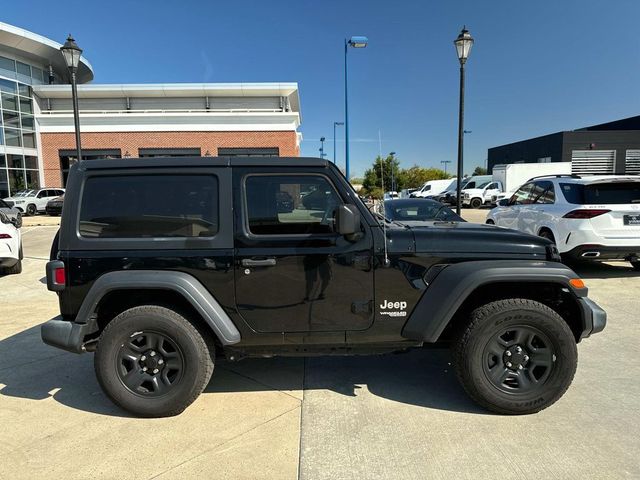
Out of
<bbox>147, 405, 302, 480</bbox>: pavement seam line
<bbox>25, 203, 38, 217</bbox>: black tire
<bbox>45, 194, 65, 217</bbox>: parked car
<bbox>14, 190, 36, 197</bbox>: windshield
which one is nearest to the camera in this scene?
<bbox>147, 405, 302, 480</bbox>: pavement seam line

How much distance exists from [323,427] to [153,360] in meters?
1.32

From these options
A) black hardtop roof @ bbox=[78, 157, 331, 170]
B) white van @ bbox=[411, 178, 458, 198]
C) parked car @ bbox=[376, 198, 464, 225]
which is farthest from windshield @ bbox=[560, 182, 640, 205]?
white van @ bbox=[411, 178, 458, 198]

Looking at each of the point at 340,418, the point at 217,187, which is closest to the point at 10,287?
the point at 217,187

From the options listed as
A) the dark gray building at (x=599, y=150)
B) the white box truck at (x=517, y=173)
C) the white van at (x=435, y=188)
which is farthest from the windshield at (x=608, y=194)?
the dark gray building at (x=599, y=150)

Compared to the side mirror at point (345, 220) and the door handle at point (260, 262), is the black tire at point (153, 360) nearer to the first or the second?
the door handle at point (260, 262)

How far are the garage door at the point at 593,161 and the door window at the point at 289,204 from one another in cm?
3966

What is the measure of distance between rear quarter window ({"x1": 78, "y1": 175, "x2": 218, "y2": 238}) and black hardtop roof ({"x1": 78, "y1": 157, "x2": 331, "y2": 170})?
0.29 ft

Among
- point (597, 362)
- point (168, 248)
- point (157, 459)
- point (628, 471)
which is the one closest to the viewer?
point (628, 471)

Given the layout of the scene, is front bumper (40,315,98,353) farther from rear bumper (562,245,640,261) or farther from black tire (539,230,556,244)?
black tire (539,230,556,244)

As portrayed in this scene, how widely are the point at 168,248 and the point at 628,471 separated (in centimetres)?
320

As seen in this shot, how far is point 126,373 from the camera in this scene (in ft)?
10.7

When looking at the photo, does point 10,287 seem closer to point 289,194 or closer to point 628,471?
point 289,194

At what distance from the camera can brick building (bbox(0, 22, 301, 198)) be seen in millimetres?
27781

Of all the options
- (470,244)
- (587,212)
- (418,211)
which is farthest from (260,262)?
(587,212)
